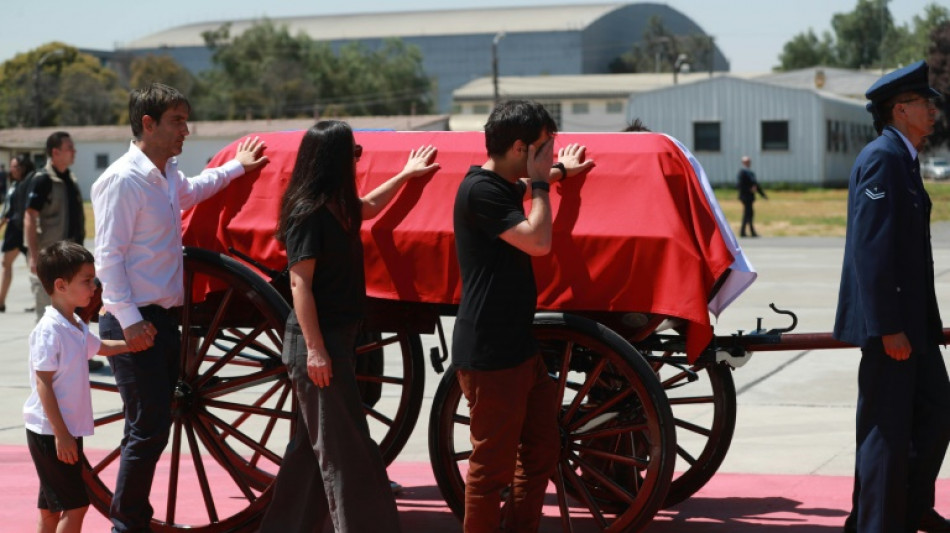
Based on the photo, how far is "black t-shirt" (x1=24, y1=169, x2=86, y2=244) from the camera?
11.0 meters

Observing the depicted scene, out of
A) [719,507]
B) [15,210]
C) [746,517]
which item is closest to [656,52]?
[15,210]

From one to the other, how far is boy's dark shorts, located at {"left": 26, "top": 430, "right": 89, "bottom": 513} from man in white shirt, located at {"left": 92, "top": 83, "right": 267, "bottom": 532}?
0.22 metres

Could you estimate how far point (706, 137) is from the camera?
62.2 meters

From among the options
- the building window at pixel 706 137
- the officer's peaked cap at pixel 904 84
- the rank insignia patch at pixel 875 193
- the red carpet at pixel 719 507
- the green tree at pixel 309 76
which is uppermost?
the green tree at pixel 309 76

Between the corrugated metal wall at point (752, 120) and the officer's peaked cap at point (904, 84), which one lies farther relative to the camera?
the corrugated metal wall at point (752, 120)

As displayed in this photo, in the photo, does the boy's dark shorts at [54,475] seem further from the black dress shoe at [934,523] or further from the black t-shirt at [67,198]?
the black t-shirt at [67,198]

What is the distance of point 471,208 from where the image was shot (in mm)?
4902

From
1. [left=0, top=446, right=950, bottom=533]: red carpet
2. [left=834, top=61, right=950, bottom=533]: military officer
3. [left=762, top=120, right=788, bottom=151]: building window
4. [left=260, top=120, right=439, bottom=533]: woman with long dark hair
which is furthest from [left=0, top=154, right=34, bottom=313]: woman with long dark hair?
[left=762, top=120, right=788, bottom=151]: building window

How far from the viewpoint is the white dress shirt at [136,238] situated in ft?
17.3

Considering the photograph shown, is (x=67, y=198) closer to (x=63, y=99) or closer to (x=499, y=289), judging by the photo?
(x=499, y=289)

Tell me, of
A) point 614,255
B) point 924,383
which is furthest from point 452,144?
point 924,383

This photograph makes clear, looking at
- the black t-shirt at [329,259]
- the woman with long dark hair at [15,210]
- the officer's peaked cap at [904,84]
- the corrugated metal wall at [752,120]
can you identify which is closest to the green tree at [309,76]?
the corrugated metal wall at [752,120]

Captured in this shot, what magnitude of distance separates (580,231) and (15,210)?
32.5 feet

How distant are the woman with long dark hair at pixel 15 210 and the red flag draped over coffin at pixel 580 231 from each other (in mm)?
7222
